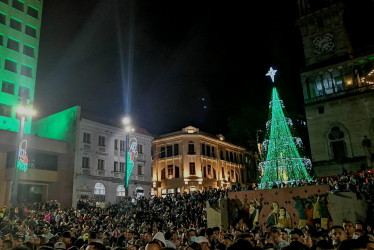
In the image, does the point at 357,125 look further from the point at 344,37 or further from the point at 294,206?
the point at 294,206

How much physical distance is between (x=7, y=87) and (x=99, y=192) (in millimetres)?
17869

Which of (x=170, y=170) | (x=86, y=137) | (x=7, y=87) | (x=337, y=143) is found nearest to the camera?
(x=337, y=143)

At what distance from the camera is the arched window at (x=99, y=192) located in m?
37.2

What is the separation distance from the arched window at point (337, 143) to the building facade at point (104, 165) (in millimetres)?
23174

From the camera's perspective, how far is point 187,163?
52062 millimetres

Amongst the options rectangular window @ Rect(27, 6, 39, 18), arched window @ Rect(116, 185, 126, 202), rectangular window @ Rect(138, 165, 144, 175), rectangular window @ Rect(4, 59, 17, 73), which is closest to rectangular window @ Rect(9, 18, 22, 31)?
rectangular window @ Rect(27, 6, 39, 18)

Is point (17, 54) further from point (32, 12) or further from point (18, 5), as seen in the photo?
point (32, 12)

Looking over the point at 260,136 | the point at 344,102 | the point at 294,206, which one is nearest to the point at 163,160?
the point at 260,136

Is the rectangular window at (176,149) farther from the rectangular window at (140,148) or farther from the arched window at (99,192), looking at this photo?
the arched window at (99,192)

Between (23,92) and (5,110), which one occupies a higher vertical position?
(23,92)

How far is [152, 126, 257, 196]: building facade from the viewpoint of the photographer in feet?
170

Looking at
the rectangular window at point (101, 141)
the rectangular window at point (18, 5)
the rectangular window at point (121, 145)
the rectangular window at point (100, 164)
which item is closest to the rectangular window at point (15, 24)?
the rectangular window at point (18, 5)

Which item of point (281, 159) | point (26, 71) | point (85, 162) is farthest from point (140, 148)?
point (281, 159)

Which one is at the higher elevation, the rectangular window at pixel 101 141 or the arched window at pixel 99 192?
the rectangular window at pixel 101 141
